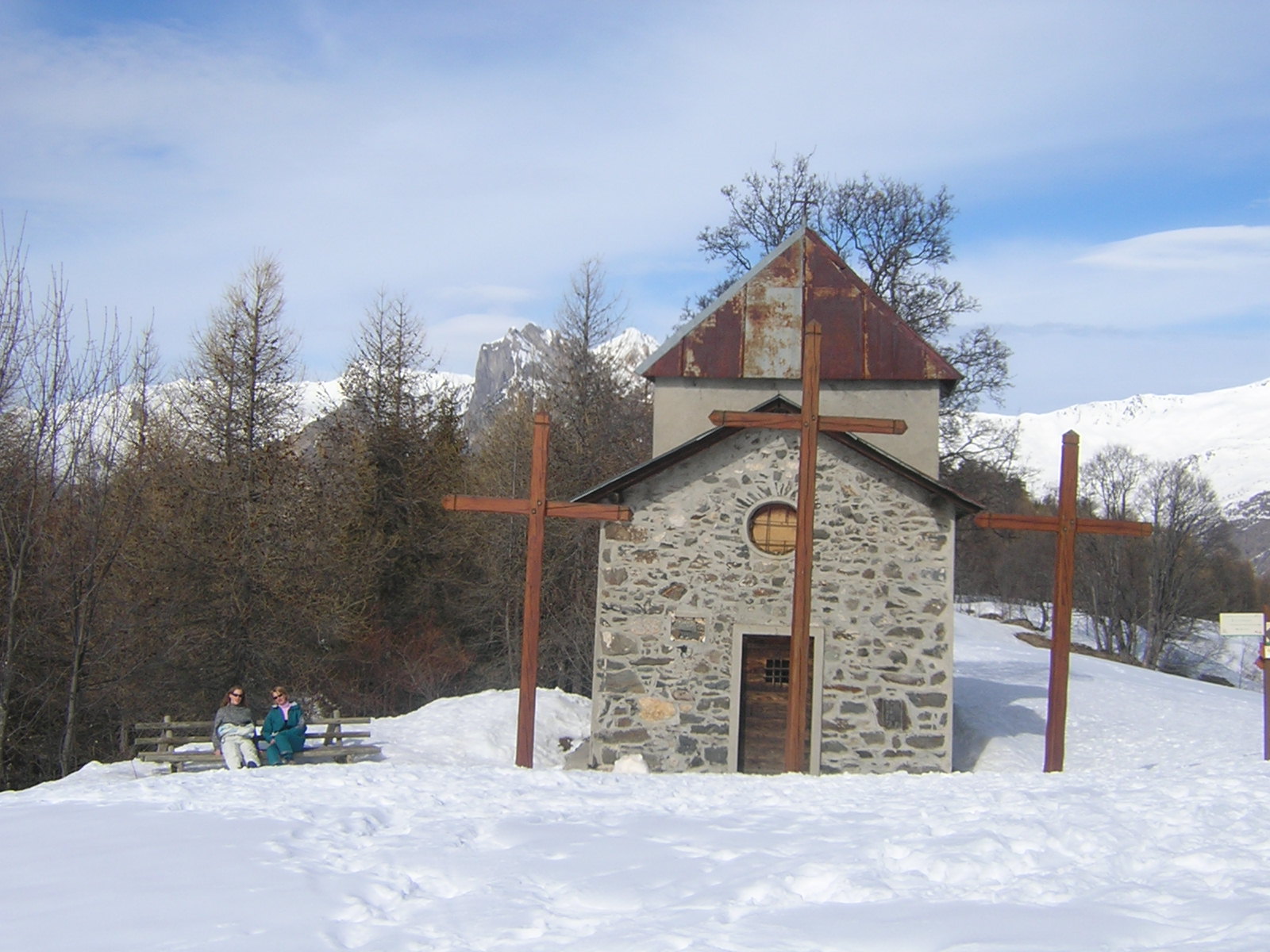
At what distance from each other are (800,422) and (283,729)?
745 cm

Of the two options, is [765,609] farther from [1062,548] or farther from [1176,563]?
[1176,563]

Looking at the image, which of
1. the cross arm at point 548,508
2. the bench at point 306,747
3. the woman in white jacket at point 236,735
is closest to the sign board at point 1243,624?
the cross arm at point 548,508

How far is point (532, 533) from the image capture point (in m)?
12.1

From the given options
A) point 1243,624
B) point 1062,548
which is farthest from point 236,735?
point 1243,624

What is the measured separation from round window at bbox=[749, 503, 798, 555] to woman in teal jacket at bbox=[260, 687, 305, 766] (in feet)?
20.2

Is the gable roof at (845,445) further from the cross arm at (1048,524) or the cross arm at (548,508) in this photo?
the cross arm at (1048,524)

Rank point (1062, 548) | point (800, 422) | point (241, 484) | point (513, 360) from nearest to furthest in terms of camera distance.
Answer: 1. point (800, 422)
2. point (1062, 548)
3. point (241, 484)
4. point (513, 360)

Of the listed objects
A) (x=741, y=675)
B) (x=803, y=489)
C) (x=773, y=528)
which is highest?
(x=803, y=489)

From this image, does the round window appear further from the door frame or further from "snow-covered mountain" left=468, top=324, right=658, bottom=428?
"snow-covered mountain" left=468, top=324, right=658, bottom=428

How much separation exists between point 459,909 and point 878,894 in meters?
2.19

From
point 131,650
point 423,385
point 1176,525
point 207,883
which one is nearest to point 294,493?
point 131,650

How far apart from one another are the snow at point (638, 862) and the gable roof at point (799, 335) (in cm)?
712

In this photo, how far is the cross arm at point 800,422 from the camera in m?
11.4

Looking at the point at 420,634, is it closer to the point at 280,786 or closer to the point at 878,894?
the point at 280,786
